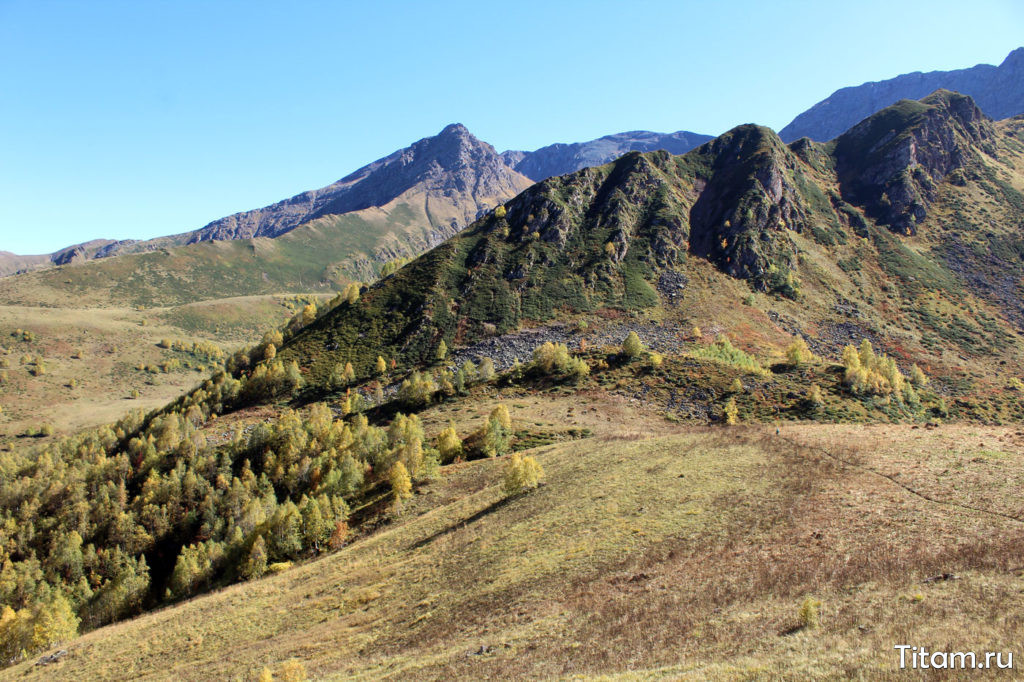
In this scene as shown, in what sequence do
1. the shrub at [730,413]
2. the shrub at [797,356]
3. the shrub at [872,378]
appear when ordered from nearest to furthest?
the shrub at [730,413] → the shrub at [872,378] → the shrub at [797,356]

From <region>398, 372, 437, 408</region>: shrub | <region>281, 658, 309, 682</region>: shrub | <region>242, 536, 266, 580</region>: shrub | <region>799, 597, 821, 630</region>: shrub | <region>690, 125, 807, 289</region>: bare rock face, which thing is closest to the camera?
<region>799, 597, 821, 630</region>: shrub

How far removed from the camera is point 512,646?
2698cm

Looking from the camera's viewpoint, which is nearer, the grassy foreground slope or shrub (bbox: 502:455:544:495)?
the grassy foreground slope

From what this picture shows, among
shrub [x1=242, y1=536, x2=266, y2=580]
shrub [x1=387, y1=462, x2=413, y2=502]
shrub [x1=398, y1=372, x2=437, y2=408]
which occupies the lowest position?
shrub [x1=242, y1=536, x2=266, y2=580]

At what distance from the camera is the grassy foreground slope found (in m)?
21.7

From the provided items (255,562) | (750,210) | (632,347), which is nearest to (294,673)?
(255,562)

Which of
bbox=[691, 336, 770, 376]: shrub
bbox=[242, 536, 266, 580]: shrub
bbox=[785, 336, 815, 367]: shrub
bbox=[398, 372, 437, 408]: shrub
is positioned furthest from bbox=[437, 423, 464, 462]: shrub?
bbox=[785, 336, 815, 367]: shrub

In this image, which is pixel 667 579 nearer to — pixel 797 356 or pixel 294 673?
pixel 294 673

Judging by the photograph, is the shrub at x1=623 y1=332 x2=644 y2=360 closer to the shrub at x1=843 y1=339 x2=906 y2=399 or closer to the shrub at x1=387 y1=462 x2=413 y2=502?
the shrub at x1=843 y1=339 x2=906 y2=399

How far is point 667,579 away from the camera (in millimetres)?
30500

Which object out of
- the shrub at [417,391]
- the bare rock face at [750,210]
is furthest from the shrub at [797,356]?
the shrub at [417,391]

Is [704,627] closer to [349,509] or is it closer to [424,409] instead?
[349,509]

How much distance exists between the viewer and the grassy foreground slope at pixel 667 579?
2173 centimetres

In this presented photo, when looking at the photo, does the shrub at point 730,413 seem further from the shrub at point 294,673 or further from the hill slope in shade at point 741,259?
the shrub at point 294,673
